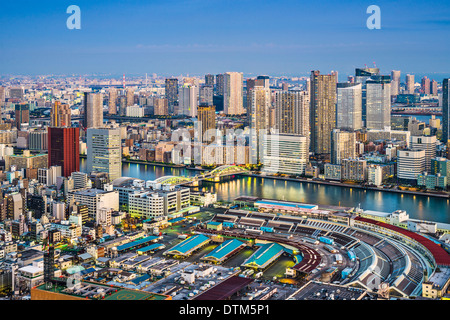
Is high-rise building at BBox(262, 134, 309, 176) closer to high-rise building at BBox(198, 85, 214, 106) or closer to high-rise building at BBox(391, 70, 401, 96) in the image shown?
high-rise building at BBox(391, 70, 401, 96)

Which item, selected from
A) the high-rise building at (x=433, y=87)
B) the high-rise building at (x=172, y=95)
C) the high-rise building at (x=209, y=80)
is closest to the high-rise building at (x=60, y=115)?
the high-rise building at (x=172, y=95)

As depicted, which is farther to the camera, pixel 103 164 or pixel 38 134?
pixel 38 134

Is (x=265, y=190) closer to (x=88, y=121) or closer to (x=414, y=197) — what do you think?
(x=414, y=197)

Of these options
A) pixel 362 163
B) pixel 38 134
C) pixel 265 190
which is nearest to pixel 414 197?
pixel 362 163

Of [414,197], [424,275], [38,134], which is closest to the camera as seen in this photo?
[424,275]

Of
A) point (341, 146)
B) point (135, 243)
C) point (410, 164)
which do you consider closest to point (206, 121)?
point (341, 146)

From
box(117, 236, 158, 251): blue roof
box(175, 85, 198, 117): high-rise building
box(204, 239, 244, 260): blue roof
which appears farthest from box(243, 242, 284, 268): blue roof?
box(175, 85, 198, 117): high-rise building

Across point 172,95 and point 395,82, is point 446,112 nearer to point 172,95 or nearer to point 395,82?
point 395,82
